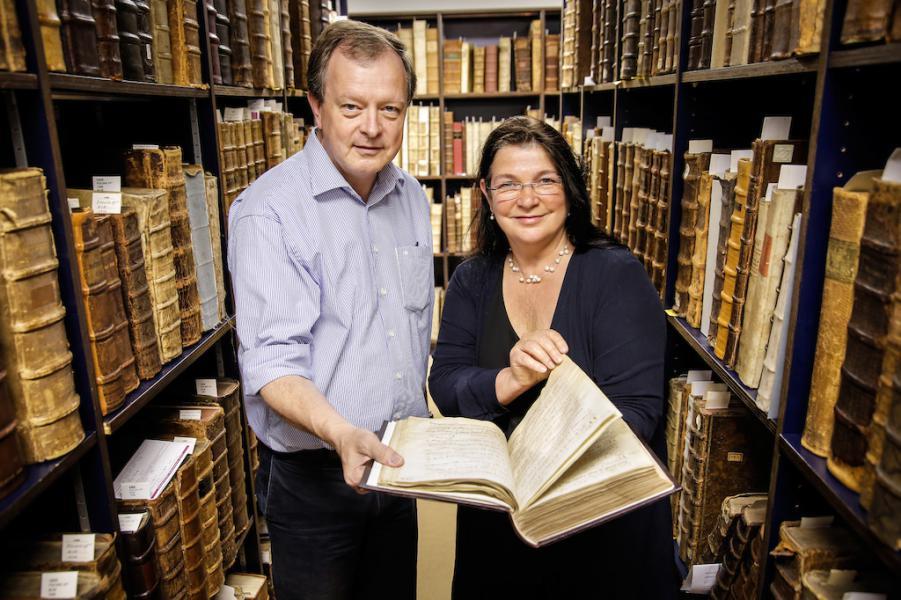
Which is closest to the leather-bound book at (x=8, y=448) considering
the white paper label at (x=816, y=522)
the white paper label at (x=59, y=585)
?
the white paper label at (x=59, y=585)

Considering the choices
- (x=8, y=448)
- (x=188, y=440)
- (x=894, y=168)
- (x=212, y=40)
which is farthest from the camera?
(x=212, y=40)

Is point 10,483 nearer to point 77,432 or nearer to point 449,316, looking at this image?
point 77,432

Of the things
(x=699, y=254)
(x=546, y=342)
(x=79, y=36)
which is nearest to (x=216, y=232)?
(x=79, y=36)

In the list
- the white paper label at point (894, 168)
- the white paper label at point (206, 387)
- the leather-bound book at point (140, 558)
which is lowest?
the leather-bound book at point (140, 558)

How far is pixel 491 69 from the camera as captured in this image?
15.7 ft

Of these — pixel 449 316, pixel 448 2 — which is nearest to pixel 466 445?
pixel 449 316

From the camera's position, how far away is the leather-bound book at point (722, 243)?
4.71 ft

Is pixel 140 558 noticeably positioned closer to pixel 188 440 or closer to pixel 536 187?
pixel 188 440

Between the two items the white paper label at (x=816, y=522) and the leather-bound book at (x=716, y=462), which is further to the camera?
the leather-bound book at (x=716, y=462)

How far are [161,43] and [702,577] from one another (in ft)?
6.18

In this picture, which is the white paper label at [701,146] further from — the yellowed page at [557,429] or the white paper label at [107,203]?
the white paper label at [107,203]

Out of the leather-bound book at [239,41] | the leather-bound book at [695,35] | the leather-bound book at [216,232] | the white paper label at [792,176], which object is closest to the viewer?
the white paper label at [792,176]

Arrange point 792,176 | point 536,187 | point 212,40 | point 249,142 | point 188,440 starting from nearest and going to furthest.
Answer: point 792,176
point 536,187
point 188,440
point 212,40
point 249,142

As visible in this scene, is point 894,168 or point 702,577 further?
point 702,577
